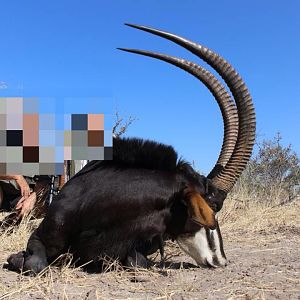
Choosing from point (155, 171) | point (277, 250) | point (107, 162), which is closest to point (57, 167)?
point (107, 162)

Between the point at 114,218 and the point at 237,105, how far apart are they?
4.26 feet

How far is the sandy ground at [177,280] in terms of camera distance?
2.95 meters

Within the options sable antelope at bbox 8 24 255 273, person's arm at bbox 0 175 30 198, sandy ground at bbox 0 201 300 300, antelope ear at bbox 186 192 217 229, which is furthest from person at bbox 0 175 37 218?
antelope ear at bbox 186 192 217 229

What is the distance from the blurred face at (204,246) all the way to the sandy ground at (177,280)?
0.26 feet

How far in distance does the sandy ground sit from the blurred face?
0.08 m

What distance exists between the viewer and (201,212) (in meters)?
3.50

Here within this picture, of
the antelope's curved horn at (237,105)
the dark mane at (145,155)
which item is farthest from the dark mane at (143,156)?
the antelope's curved horn at (237,105)

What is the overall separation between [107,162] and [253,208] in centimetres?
414

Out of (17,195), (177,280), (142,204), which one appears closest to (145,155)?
(142,204)

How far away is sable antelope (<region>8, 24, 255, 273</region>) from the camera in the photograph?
11.7 ft

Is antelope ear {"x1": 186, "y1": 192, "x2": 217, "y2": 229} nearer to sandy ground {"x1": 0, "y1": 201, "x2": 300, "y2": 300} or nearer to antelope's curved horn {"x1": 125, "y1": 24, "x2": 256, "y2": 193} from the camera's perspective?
sandy ground {"x1": 0, "y1": 201, "x2": 300, "y2": 300}

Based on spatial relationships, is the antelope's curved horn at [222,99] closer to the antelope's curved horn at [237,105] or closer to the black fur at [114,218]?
the antelope's curved horn at [237,105]

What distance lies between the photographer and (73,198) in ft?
12.1

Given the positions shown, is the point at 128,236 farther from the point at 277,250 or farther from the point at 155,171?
the point at 277,250
